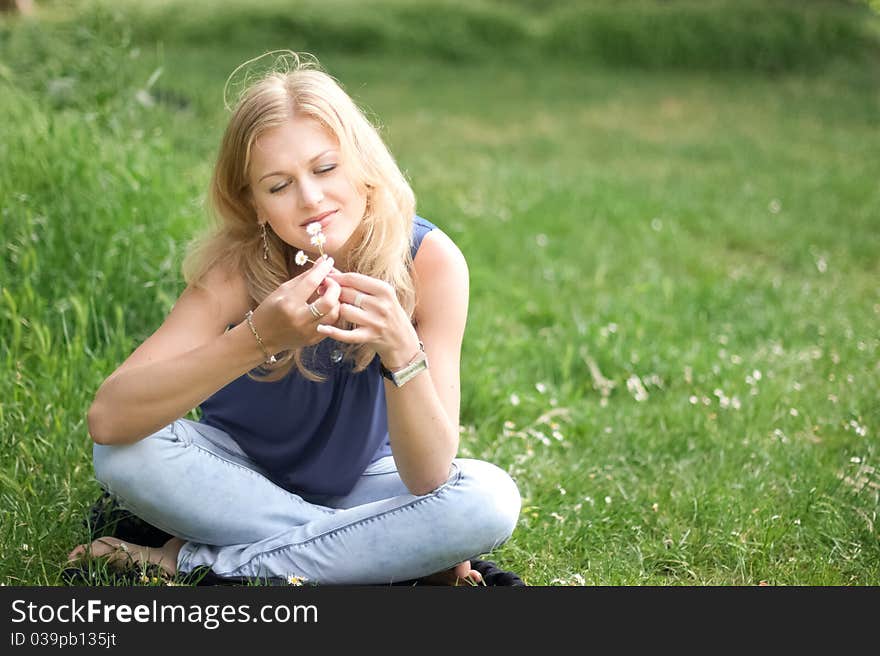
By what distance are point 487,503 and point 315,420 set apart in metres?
0.46

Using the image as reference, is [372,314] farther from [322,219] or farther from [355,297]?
[322,219]

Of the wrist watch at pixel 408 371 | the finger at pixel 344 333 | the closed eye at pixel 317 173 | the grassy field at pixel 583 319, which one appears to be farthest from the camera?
the grassy field at pixel 583 319

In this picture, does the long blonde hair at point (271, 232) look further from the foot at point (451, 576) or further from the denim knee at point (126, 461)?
the foot at point (451, 576)

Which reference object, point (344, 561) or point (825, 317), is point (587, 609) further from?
point (825, 317)

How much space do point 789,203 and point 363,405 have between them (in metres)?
4.06

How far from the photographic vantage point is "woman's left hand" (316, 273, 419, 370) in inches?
79.6

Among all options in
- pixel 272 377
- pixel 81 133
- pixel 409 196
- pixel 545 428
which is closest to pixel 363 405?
pixel 272 377

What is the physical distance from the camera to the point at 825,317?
4266 millimetres

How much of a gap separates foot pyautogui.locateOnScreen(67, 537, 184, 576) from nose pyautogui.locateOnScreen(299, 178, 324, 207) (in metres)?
0.83

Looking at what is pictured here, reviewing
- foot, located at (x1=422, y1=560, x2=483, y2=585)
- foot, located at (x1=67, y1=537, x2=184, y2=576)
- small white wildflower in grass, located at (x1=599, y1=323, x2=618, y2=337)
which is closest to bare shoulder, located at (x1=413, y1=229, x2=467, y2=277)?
foot, located at (x1=422, y1=560, x2=483, y2=585)

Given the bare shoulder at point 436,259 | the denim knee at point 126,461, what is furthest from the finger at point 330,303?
the denim knee at point 126,461

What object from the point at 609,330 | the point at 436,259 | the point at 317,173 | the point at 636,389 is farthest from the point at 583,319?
the point at 317,173

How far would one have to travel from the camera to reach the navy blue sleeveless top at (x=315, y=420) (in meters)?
2.43

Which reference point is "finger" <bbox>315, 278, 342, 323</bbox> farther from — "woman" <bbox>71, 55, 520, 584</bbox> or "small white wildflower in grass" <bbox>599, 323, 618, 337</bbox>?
"small white wildflower in grass" <bbox>599, 323, 618, 337</bbox>
